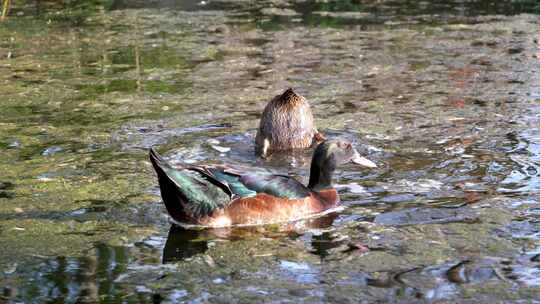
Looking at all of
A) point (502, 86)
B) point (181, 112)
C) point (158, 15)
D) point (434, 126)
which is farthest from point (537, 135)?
point (158, 15)

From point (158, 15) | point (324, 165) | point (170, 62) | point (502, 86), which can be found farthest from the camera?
point (158, 15)

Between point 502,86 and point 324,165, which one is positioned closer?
point 324,165

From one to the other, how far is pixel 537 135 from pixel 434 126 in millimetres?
871

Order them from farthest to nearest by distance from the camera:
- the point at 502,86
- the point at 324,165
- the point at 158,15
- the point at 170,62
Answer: the point at 158,15
the point at 170,62
the point at 502,86
the point at 324,165

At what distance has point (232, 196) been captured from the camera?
6172 mm

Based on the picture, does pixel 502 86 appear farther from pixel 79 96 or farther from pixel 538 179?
pixel 79 96

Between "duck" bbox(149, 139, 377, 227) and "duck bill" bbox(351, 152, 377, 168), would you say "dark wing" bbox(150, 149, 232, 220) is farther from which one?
"duck bill" bbox(351, 152, 377, 168)

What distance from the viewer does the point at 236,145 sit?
838 centimetres

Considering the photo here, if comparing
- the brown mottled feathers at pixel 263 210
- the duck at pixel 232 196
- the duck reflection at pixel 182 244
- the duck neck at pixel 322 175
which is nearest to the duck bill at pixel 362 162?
the duck neck at pixel 322 175

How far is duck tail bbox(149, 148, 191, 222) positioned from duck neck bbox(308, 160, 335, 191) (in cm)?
100

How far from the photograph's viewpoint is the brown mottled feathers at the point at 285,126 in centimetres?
830

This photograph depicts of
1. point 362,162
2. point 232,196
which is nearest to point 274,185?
point 232,196

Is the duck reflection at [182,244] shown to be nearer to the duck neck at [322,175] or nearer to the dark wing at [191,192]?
the dark wing at [191,192]

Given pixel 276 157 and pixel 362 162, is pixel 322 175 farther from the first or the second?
pixel 276 157
